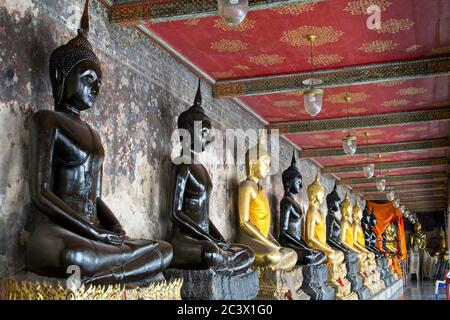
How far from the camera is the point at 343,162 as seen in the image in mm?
13469

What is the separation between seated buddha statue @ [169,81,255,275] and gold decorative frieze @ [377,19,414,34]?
1950 mm

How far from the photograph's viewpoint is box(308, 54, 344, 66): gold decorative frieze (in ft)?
19.8

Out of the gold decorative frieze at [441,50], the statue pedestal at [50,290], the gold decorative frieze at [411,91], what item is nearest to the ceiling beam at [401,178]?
the gold decorative frieze at [411,91]

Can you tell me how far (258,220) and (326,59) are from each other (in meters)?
2.41

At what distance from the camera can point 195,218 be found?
548cm

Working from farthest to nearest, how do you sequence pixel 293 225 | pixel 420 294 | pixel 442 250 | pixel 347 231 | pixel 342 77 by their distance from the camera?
pixel 442 250 < pixel 420 294 < pixel 347 231 < pixel 293 225 < pixel 342 77

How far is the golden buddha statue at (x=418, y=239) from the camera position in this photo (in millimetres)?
27414

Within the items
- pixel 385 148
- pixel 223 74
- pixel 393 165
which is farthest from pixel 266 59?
pixel 393 165

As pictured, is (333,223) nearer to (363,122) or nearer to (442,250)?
(363,122)

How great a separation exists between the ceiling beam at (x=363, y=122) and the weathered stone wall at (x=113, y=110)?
2.12 m

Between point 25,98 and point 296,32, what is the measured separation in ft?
8.87

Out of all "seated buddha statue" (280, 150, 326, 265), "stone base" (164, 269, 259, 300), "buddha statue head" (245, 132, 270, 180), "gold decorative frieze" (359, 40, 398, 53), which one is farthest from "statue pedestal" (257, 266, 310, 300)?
"gold decorative frieze" (359, 40, 398, 53)

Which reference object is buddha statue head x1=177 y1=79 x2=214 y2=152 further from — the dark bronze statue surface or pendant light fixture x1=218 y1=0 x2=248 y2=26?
the dark bronze statue surface

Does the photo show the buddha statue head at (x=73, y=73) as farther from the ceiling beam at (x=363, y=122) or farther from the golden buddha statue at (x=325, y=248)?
the golden buddha statue at (x=325, y=248)
